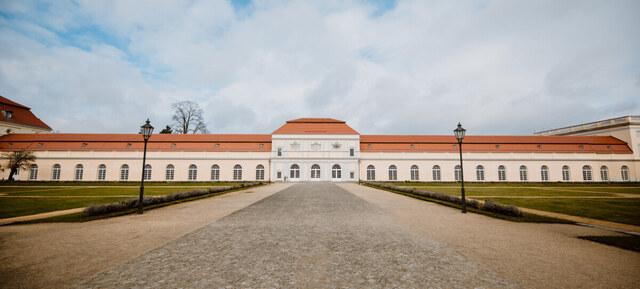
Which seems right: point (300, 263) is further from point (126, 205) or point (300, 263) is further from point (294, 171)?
point (294, 171)

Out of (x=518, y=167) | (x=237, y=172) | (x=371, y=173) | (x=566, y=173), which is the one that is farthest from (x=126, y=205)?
(x=566, y=173)

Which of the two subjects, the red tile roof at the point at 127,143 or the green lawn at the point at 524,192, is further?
the red tile roof at the point at 127,143

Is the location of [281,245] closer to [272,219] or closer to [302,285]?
[302,285]

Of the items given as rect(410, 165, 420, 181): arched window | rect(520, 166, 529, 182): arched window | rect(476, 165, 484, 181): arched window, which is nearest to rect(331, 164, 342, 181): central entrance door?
rect(410, 165, 420, 181): arched window

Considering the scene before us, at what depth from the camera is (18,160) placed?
3997cm

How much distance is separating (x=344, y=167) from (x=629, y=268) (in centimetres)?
4152

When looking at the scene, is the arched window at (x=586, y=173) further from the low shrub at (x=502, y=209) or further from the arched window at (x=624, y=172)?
the low shrub at (x=502, y=209)

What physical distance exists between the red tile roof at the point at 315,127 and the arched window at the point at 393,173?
319 inches

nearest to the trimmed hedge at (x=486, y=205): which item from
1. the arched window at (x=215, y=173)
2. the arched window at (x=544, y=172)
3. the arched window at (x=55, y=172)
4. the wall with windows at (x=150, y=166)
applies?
the wall with windows at (x=150, y=166)

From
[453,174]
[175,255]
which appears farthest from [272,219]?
[453,174]

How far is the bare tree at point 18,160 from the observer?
3956 centimetres

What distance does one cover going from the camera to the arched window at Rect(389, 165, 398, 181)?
4547 cm

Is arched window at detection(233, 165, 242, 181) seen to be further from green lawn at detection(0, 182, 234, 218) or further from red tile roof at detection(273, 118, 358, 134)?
green lawn at detection(0, 182, 234, 218)

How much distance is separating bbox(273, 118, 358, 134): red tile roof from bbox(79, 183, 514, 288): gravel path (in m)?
39.6
